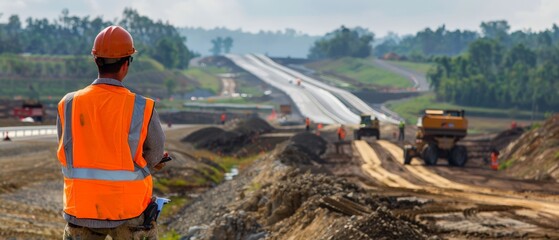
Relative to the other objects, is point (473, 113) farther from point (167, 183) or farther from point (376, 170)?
point (167, 183)

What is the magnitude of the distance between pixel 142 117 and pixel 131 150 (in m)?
0.24

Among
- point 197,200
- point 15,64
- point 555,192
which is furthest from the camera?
point 15,64

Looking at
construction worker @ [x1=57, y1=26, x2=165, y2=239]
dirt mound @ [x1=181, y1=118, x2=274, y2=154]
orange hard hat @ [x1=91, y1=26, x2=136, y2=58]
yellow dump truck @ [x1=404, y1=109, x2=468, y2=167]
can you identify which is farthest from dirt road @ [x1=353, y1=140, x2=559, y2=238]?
dirt mound @ [x1=181, y1=118, x2=274, y2=154]

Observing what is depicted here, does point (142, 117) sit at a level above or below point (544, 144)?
above

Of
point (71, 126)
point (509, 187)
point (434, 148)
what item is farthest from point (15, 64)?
point (71, 126)

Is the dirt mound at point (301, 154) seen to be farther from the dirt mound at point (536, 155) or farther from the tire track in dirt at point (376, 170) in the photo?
the dirt mound at point (536, 155)

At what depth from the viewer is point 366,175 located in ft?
137

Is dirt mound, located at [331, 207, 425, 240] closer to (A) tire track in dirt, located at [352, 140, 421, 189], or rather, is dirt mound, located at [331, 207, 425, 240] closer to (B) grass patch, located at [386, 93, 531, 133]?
(A) tire track in dirt, located at [352, 140, 421, 189]

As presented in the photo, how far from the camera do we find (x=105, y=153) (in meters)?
6.88

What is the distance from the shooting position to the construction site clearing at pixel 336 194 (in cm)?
1995

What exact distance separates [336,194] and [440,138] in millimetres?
27433

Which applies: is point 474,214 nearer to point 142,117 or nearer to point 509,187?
point 509,187

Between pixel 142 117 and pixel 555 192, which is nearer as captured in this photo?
pixel 142 117

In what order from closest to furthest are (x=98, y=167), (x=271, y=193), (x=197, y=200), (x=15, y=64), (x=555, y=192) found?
1. (x=98, y=167)
2. (x=271, y=193)
3. (x=555, y=192)
4. (x=197, y=200)
5. (x=15, y=64)
